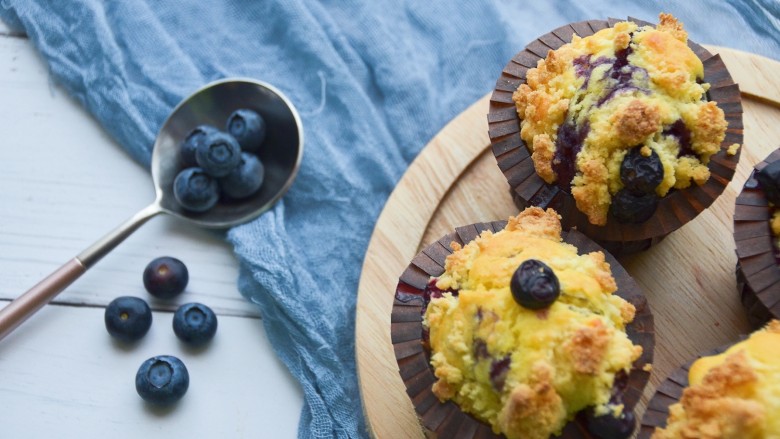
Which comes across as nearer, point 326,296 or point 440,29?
point 326,296

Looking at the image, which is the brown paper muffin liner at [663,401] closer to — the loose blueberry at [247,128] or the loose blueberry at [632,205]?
the loose blueberry at [632,205]

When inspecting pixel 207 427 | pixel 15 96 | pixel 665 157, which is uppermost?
pixel 665 157

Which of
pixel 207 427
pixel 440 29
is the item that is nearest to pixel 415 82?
pixel 440 29

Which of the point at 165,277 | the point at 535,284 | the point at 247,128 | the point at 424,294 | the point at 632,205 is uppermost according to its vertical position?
the point at 632,205

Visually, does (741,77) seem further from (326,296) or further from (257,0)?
(257,0)

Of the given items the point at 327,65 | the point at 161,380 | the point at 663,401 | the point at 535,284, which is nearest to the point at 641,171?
the point at 535,284

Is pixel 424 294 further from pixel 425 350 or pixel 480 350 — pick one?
pixel 480 350
